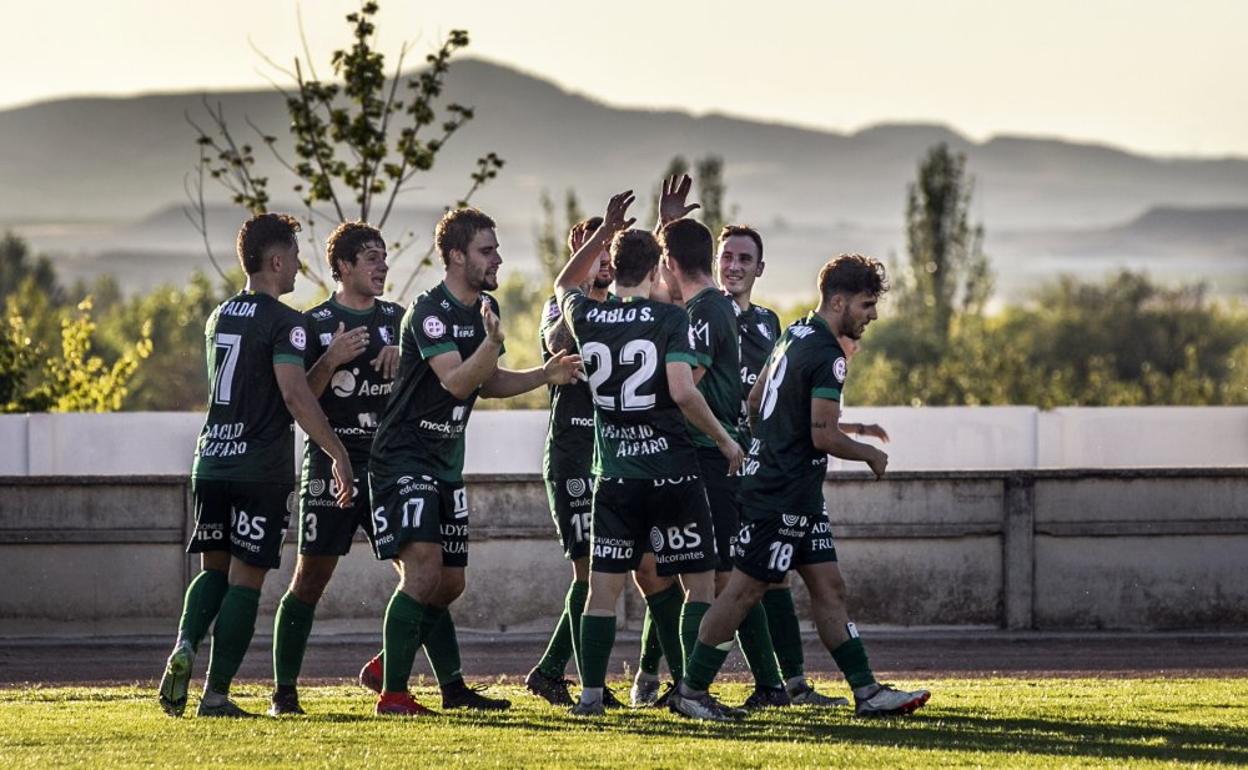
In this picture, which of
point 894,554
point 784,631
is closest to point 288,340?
point 784,631

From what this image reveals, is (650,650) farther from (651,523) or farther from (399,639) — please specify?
(399,639)

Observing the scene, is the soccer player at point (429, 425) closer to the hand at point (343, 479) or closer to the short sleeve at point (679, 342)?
the hand at point (343, 479)

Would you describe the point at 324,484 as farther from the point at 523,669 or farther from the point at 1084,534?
the point at 1084,534

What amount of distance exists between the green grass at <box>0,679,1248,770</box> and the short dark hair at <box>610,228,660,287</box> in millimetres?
1926

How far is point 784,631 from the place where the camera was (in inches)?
415

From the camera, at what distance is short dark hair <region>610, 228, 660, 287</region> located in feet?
31.2

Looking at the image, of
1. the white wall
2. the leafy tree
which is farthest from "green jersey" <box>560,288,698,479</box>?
the leafy tree

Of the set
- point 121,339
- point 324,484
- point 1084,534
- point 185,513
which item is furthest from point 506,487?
point 121,339

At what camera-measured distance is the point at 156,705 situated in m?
10.6

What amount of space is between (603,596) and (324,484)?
4.77 feet

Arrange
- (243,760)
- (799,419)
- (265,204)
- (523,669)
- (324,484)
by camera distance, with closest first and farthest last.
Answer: (243,760), (799,419), (324,484), (523,669), (265,204)

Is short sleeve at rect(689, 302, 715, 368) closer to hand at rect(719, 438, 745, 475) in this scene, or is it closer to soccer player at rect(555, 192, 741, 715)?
soccer player at rect(555, 192, 741, 715)

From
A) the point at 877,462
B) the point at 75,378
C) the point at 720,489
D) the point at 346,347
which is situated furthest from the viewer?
the point at 75,378

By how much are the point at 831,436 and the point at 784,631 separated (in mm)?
1615
